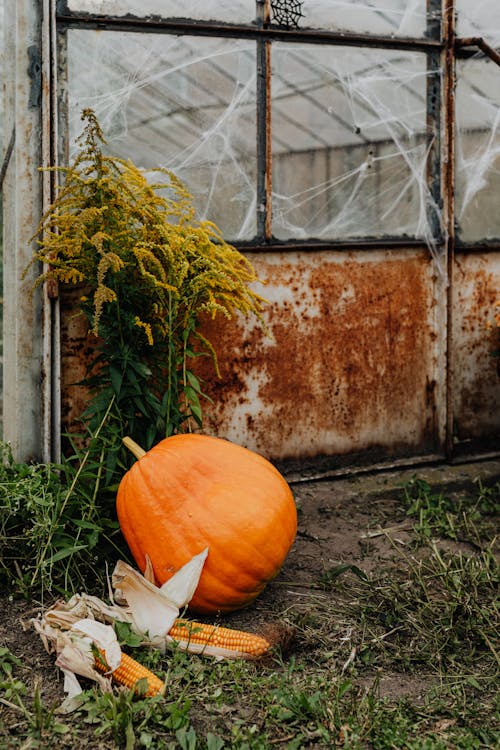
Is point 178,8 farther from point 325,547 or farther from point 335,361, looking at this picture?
point 325,547

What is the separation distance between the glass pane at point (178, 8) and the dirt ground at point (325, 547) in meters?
2.38

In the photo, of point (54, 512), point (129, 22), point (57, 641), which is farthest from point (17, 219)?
point (57, 641)

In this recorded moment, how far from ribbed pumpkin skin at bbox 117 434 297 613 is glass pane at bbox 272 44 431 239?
5.12 ft

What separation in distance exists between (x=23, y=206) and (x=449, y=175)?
239cm

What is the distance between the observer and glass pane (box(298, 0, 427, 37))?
4.37 m

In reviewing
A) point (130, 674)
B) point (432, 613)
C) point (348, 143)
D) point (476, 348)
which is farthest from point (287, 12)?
point (130, 674)

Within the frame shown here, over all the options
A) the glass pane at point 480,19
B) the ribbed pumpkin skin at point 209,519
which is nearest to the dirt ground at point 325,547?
the ribbed pumpkin skin at point 209,519

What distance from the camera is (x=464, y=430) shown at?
5082mm

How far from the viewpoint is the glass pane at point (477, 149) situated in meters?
4.88

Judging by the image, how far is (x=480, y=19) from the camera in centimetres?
488

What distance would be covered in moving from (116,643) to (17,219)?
195 cm

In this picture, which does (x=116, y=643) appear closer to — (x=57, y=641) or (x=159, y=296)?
(x=57, y=641)

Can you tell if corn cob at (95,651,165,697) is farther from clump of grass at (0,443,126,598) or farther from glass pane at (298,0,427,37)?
glass pane at (298,0,427,37)

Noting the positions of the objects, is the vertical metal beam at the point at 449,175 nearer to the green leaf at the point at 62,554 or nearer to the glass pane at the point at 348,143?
the glass pane at the point at 348,143
